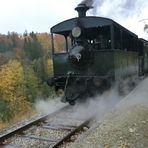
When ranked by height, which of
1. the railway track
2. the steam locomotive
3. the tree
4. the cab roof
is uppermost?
the cab roof

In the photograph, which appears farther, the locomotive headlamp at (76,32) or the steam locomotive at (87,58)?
the locomotive headlamp at (76,32)

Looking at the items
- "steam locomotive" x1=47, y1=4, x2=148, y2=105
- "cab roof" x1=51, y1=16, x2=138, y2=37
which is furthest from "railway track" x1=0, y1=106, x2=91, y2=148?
"cab roof" x1=51, y1=16, x2=138, y2=37

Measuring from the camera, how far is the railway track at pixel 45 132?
7.89 meters

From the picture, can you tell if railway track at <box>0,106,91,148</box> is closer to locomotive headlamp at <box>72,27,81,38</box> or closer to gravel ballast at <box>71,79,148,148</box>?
gravel ballast at <box>71,79,148,148</box>

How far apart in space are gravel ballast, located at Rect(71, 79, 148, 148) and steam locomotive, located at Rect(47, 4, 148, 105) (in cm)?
169

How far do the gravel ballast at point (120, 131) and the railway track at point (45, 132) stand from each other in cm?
64

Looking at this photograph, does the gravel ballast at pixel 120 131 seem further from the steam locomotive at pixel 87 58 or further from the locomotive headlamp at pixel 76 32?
the locomotive headlamp at pixel 76 32

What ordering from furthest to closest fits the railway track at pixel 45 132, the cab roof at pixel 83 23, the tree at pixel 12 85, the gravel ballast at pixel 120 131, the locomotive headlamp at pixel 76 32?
the tree at pixel 12 85 → the locomotive headlamp at pixel 76 32 → the cab roof at pixel 83 23 → the railway track at pixel 45 132 → the gravel ballast at pixel 120 131

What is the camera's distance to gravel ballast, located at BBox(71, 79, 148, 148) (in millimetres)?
7086

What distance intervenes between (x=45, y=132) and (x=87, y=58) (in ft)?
12.6

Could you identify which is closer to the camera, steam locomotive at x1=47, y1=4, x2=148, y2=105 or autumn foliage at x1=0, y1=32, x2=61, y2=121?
steam locomotive at x1=47, y1=4, x2=148, y2=105

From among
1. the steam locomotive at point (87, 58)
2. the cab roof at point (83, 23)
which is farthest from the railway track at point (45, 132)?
the cab roof at point (83, 23)

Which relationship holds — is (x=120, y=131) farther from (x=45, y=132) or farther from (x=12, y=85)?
(x=12, y=85)

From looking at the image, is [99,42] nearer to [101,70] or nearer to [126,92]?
[101,70]
